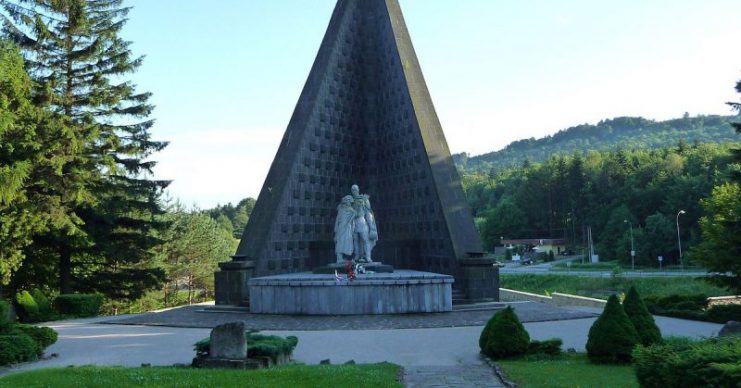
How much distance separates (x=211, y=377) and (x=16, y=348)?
16.3 ft

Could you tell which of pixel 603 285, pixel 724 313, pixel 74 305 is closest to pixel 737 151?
pixel 724 313

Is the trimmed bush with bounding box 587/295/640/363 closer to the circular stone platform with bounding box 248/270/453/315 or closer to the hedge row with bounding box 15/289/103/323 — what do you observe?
the circular stone platform with bounding box 248/270/453/315

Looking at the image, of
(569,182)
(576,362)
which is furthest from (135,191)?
→ (569,182)

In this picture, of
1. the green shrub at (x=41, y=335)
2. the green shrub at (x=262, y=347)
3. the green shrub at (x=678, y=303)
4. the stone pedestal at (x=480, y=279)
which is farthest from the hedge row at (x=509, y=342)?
the green shrub at (x=678, y=303)

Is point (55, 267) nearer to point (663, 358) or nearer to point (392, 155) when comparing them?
point (392, 155)

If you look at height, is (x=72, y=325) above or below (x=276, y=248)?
below

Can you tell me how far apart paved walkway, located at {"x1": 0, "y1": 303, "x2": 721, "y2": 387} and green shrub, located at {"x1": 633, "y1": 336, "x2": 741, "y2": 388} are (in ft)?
6.92

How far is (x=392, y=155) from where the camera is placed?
932 inches

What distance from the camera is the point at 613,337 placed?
29.3 ft

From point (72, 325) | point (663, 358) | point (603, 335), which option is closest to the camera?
point (663, 358)

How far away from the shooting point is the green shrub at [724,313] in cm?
1480

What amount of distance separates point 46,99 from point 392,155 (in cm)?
1298

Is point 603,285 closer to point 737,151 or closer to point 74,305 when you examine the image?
point 737,151

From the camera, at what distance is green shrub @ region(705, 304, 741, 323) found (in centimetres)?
1480
